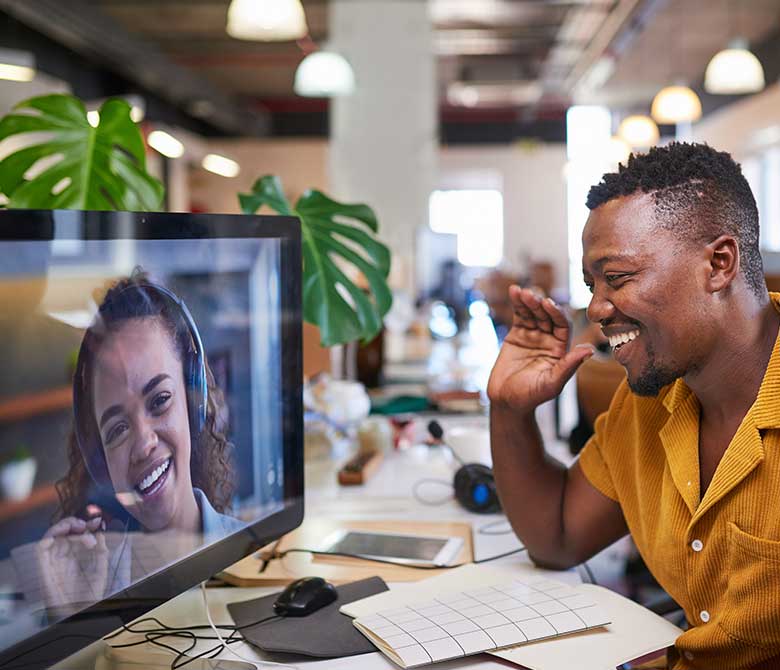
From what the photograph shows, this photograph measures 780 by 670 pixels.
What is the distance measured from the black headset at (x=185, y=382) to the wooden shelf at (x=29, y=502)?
48 mm

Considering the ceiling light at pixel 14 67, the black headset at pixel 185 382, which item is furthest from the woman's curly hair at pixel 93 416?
the ceiling light at pixel 14 67

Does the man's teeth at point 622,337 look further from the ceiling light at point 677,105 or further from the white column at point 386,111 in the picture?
the ceiling light at point 677,105

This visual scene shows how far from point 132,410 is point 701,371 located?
709 mm

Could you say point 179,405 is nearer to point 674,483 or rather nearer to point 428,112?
point 674,483

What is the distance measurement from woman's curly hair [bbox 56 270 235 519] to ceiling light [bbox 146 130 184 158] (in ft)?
18.3

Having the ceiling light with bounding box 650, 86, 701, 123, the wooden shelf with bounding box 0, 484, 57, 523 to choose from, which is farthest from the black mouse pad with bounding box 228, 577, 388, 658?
the ceiling light with bounding box 650, 86, 701, 123

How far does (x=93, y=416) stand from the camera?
34.7 inches

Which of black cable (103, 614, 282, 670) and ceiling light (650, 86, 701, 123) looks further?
ceiling light (650, 86, 701, 123)

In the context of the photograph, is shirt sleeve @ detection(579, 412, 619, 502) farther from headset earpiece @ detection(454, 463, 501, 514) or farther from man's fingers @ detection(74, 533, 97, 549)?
man's fingers @ detection(74, 533, 97, 549)

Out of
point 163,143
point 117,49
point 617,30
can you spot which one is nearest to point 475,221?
point 617,30

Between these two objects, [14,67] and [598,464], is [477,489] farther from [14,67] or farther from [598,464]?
[14,67]

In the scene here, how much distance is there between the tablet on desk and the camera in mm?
1483

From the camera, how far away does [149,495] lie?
3.14 feet

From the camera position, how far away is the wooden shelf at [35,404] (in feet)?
2.57
